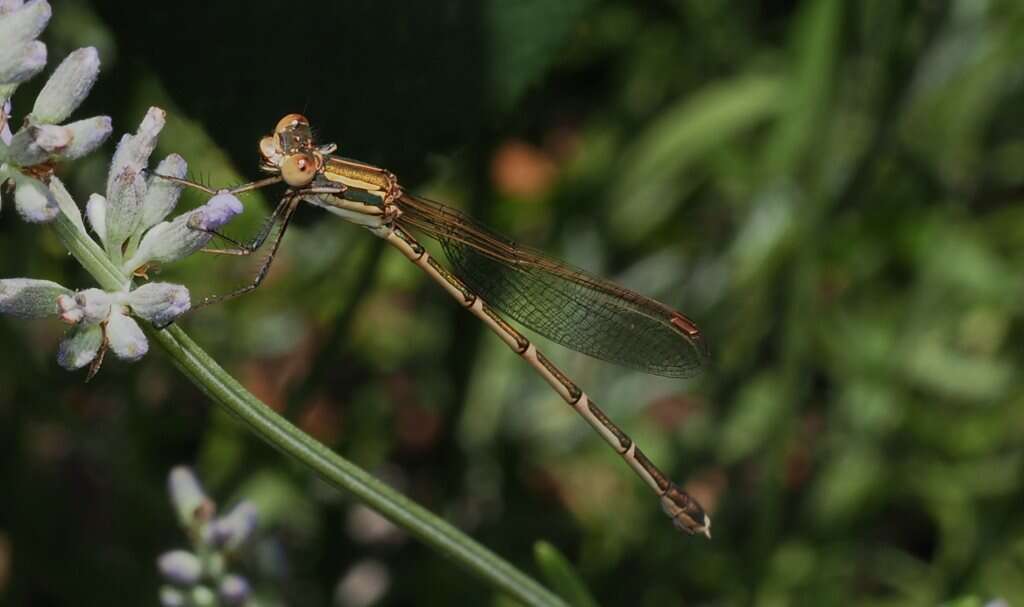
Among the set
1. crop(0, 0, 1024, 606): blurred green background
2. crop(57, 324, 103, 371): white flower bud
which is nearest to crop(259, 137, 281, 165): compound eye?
crop(0, 0, 1024, 606): blurred green background

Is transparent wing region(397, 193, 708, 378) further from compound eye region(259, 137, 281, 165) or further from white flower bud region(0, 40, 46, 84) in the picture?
white flower bud region(0, 40, 46, 84)

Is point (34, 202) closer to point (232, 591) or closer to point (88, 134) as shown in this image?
point (88, 134)

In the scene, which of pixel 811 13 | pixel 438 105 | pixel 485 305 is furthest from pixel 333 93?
pixel 811 13

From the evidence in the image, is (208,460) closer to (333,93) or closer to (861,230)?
(333,93)

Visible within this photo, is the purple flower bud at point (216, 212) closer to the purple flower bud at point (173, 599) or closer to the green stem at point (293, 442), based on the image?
the green stem at point (293, 442)

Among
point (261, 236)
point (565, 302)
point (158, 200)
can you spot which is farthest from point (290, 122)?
point (565, 302)

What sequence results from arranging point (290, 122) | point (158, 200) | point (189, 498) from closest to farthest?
point (158, 200), point (189, 498), point (290, 122)

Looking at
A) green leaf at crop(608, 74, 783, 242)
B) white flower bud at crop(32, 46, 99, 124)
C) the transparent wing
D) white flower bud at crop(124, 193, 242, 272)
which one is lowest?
white flower bud at crop(124, 193, 242, 272)
